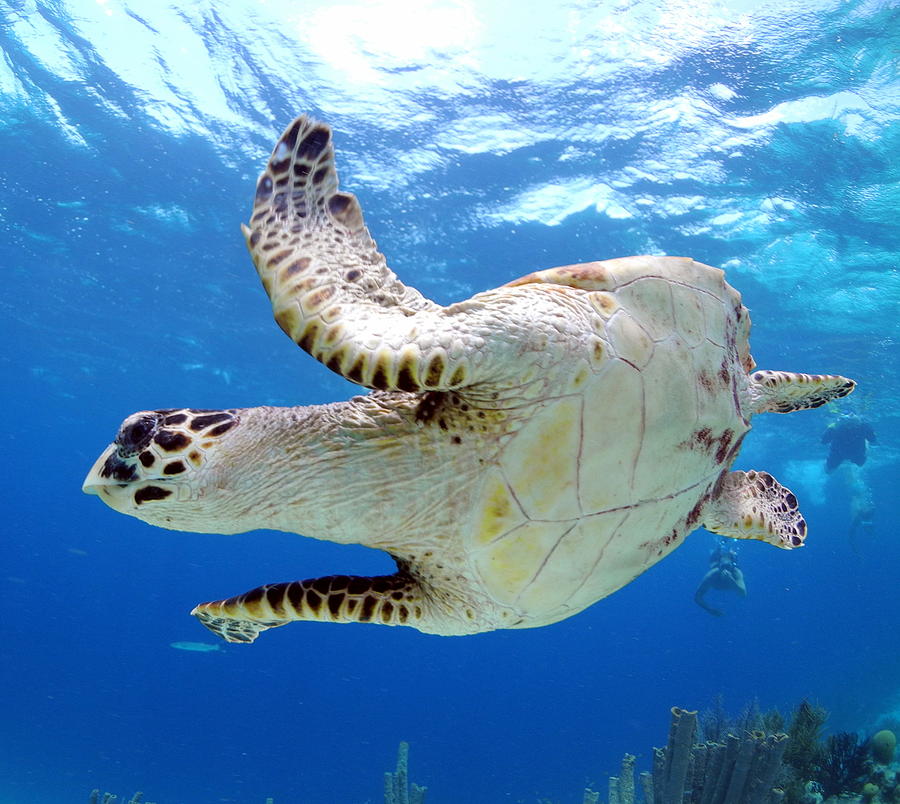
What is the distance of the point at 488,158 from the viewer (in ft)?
38.7

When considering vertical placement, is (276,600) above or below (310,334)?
below

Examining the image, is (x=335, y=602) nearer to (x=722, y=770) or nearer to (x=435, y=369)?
(x=435, y=369)

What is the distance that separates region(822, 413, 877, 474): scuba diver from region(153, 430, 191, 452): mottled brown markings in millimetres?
24254

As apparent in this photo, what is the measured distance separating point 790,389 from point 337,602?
8.40 feet

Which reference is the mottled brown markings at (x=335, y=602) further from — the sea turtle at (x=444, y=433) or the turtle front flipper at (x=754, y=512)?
the turtle front flipper at (x=754, y=512)

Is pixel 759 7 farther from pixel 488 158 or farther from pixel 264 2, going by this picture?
pixel 264 2

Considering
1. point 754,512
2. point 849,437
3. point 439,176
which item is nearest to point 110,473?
point 754,512

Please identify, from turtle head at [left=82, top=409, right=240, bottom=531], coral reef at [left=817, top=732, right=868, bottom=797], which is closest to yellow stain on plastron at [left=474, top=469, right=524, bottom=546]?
turtle head at [left=82, top=409, right=240, bottom=531]

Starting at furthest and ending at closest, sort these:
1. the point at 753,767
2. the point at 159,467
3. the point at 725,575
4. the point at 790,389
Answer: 1. the point at 725,575
2. the point at 753,767
3. the point at 790,389
4. the point at 159,467

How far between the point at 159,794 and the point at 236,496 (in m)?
36.0

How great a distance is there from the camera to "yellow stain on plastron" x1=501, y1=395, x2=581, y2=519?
7.23ft

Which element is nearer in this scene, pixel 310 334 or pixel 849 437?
pixel 310 334

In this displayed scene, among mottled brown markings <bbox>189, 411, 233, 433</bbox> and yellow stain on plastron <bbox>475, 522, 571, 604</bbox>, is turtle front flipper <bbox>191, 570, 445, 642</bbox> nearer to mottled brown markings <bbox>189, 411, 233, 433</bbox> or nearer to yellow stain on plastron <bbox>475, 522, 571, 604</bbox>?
yellow stain on plastron <bbox>475, 522, 571, 604</bbox>

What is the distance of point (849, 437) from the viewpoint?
2184 centimetres
